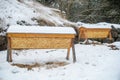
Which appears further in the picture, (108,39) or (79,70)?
(108,39)

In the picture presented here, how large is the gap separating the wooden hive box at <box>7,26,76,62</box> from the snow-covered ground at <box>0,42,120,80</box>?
0.48 meters

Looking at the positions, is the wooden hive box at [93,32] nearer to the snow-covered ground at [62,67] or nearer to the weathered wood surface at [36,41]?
the snow-covered ground at [62,67]

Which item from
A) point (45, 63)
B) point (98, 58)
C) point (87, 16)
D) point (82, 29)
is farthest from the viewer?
→ point (87, 16)

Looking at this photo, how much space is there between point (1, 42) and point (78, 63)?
10.4 feet

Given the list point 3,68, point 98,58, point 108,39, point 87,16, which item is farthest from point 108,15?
point 3,68

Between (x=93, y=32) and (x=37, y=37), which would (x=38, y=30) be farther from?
(x=93, y=32)

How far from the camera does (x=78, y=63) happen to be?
23.2 ft

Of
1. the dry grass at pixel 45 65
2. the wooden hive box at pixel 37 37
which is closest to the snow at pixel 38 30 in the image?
the wooden hive box at pixel 37 37

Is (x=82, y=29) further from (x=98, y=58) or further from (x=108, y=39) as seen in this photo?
(x=98, y=58)

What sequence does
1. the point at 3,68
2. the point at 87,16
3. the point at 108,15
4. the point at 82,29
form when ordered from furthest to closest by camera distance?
the point at 87,16 < the point at 108,15 < the point at 82,29 < the point at 3,68

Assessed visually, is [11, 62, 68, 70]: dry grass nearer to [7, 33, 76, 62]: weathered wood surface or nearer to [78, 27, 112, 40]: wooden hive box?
[7, 33, 76, 62]: weathered wood surface

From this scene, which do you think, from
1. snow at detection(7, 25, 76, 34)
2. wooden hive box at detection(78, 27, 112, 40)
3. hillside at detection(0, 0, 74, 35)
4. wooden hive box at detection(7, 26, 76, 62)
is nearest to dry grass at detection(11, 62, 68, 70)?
wooden hive box at detection(7, 26, 76, 62)

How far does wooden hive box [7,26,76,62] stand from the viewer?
6.71 metres

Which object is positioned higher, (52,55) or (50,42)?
(50,42)
